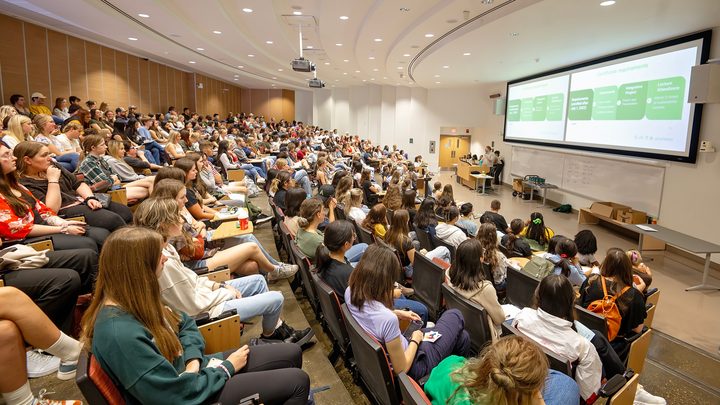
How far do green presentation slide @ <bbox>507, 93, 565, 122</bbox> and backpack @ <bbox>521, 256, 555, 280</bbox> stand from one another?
8.12 meters

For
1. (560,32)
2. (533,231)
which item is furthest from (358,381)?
(560,32)

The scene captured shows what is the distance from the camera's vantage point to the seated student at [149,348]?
1.43 m

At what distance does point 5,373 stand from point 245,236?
2.30 m

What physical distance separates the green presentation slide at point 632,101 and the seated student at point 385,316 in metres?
7.28

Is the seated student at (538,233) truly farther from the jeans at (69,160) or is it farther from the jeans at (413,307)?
the jeans at (69,160)

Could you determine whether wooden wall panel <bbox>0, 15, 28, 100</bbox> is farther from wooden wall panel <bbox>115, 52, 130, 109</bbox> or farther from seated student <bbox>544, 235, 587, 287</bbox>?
seated student <bbox>544, 235, 587, 287</bbox>

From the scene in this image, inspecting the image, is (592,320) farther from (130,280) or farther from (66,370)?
(66,370)

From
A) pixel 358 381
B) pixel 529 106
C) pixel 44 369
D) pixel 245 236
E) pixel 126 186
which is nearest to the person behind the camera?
pixel 44 369

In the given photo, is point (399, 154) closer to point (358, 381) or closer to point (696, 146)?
point (696, 146)

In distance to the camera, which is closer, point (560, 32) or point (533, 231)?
point (533, 231)

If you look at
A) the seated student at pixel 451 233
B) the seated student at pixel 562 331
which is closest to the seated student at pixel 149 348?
the seated student at pixel 562 331

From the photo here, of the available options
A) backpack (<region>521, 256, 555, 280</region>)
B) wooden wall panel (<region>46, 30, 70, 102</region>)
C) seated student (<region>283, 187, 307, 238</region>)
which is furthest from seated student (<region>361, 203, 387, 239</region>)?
wooden wall panel (<region>46, 30, 70, 102</region>)

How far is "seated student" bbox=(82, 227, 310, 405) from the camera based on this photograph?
4.70 feet

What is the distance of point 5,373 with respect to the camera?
5.78ft
